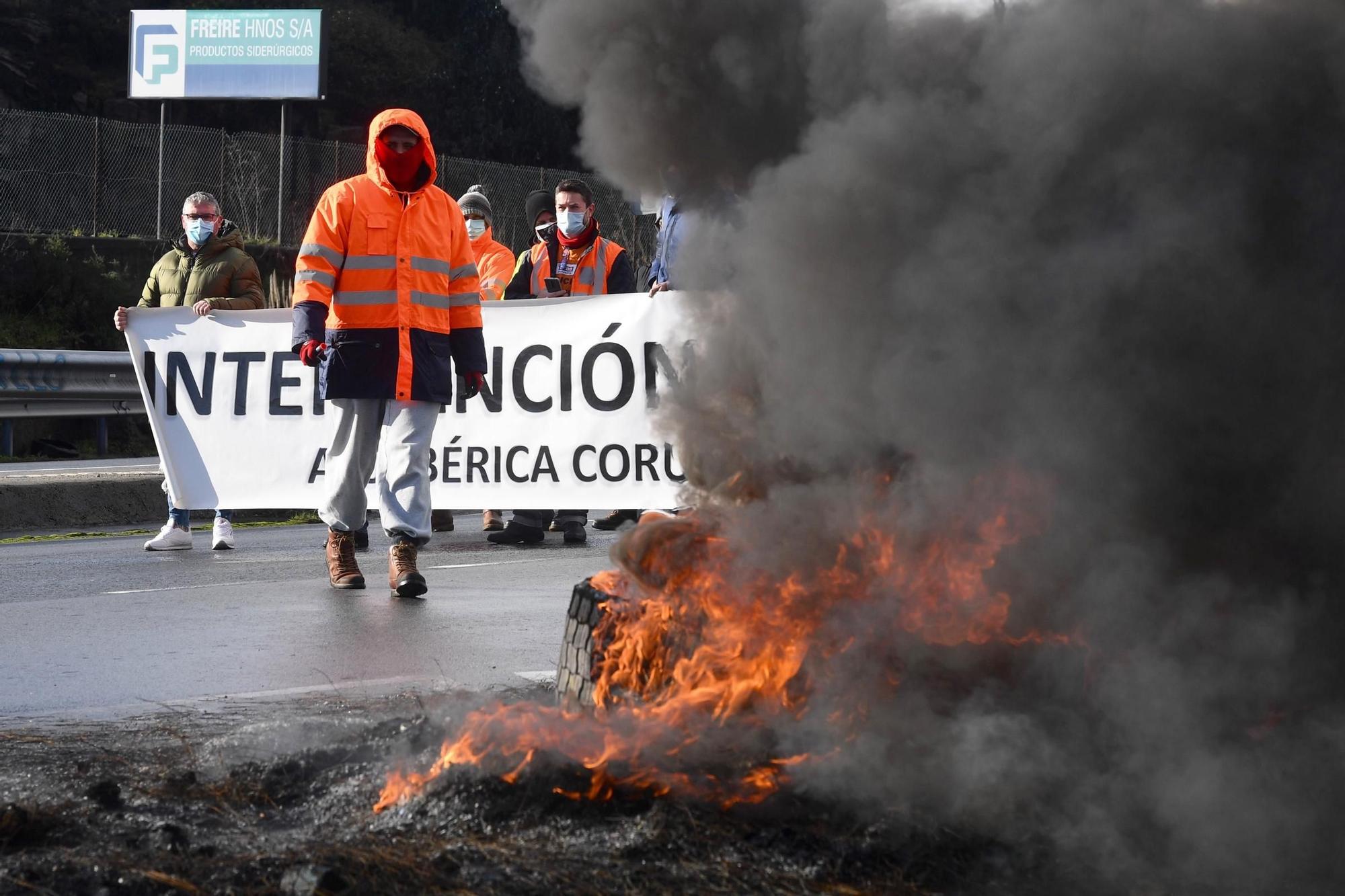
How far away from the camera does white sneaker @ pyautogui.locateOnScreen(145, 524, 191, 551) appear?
1080cm

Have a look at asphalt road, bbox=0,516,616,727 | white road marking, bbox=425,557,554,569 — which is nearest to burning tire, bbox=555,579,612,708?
asphalt road, bbox=0,516,616,727

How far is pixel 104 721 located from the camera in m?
4.98

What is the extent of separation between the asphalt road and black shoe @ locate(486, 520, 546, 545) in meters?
0.20

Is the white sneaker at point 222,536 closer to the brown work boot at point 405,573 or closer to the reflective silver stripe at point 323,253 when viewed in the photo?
the brown work boot at point 405,573

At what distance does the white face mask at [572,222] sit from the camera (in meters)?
11.6

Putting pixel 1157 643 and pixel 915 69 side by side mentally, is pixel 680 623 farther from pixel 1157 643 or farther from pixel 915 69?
pixel 915 69

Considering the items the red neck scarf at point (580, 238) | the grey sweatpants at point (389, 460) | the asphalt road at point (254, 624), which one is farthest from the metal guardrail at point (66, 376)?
the grey sweatpants at point (389, 460)

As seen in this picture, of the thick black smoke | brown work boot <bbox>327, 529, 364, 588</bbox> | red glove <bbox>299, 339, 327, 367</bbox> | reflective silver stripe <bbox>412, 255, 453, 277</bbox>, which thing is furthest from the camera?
brown work boot <bbox>327, 529, 364, 588</bbox>

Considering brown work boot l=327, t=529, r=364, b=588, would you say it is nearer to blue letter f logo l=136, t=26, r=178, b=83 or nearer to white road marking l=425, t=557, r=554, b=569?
white road marking l=425, t=557, r=554, b=569

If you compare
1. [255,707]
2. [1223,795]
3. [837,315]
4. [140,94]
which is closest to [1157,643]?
[1223,795]

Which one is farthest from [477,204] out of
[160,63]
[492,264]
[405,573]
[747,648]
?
[160,63]

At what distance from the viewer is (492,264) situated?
503 inches

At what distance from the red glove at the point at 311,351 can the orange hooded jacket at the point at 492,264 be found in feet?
14.9

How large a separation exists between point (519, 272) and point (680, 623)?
8.07 metres
